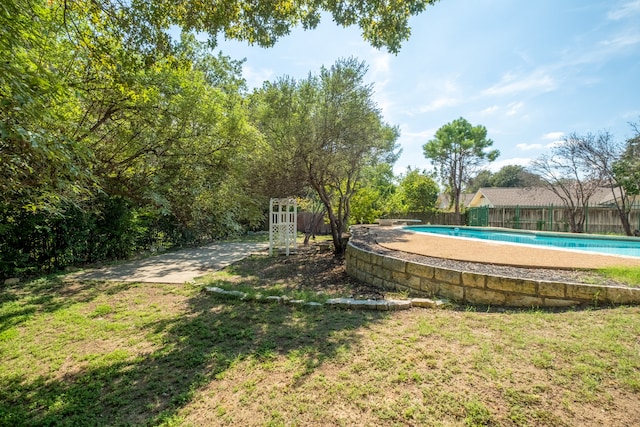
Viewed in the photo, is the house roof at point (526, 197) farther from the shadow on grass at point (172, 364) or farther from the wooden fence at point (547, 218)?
the shadow on grass at point (172, 364)

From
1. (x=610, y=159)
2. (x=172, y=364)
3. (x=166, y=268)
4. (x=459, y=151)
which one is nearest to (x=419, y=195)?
(x=459, y=151)

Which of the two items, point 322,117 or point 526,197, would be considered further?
point 526,197

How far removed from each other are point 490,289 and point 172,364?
12.6 feet

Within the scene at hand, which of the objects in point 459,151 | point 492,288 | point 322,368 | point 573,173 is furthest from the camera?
point 459,151

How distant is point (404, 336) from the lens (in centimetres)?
299

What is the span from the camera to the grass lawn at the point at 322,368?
1960mm

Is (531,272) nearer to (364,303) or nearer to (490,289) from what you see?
(490,289)

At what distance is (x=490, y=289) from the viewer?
3.87 meters

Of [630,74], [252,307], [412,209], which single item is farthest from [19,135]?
[412,209]

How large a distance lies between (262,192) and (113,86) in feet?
21.9

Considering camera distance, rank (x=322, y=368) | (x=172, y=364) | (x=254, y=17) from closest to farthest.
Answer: (x=322, y=368)
(x=172, y=364)
(x=254, y=17)

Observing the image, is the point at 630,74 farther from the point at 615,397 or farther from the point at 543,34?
the point at 615,397

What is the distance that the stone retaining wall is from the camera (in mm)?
3445

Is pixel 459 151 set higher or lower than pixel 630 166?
higher
